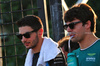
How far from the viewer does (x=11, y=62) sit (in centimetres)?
1438

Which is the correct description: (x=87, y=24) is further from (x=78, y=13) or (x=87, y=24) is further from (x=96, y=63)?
(x=96, y=63)

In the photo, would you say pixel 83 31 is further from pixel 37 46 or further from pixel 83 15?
pixel 37 46

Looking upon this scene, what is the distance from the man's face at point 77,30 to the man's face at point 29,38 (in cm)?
75

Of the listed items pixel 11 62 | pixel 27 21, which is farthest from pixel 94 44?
pixel 11 62

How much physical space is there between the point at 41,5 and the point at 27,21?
4.62ft

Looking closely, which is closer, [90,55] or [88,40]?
[90,55]

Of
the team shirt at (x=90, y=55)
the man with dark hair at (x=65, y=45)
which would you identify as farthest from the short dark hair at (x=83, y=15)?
the man with dark hair at (x=65, y=45)

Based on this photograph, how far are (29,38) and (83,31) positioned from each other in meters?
0.92

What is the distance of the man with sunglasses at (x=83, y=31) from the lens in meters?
3.49

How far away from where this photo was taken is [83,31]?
358cm

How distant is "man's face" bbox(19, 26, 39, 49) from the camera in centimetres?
425

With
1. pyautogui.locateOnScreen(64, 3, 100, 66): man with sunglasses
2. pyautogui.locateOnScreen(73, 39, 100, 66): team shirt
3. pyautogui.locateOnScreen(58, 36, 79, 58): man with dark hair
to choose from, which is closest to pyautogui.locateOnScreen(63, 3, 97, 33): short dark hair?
pyautogui.locateOnScreen(64, 3, 100, 66): man with sunglasses

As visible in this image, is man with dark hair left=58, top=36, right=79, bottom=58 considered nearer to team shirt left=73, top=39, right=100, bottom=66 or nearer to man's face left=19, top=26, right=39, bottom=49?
man's face left=19, top=26, right=39, bottom=49

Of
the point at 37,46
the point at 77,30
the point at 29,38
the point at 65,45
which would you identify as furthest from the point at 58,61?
the point at 65,45
